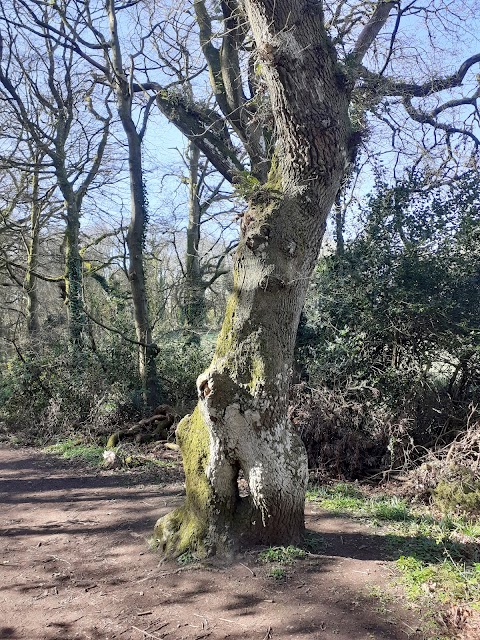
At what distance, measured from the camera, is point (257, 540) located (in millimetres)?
4312

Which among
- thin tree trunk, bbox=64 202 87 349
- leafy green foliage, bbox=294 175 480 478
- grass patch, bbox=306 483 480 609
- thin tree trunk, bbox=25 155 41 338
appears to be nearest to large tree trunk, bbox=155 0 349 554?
grass patch, bbox=306 483 480 609

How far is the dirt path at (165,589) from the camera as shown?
3.34 m

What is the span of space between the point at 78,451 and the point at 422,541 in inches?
245

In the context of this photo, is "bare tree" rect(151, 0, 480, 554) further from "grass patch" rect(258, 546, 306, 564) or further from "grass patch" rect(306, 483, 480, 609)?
"grass patch" rect(306, 483, 480, 609)

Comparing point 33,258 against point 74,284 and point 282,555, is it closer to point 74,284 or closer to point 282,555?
point 74,284

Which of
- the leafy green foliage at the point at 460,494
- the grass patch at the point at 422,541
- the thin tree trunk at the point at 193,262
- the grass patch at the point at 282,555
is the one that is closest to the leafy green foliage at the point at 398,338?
the grass patch at the point at 422,541

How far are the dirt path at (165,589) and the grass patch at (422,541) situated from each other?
0.21 metres

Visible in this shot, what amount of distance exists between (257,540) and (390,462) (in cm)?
333

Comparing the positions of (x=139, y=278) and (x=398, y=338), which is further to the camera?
(x=139, y=278)

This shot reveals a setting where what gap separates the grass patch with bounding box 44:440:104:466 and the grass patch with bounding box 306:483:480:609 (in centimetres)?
384

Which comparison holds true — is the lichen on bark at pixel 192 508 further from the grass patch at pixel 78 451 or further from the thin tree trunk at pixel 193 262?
the thin tree trunk at pixel 193 262

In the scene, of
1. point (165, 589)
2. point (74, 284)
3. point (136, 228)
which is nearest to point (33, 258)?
point (74, 284)

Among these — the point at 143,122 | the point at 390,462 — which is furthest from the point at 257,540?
the point at 143,122

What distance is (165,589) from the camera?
12.8ft
